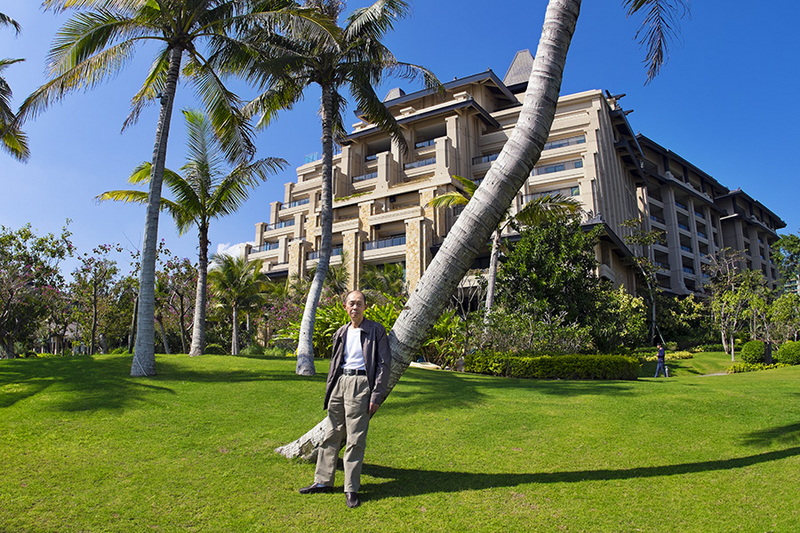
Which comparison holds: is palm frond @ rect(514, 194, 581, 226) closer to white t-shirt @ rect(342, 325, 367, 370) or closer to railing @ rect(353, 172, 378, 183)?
white t-shirt @ rect(342, 325, 367, 370)

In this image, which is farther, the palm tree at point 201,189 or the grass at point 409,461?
the palm tree at point 201,189

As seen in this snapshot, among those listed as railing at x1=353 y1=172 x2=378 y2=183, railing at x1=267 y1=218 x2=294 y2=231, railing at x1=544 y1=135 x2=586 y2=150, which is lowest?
railing at x1=267 y1=218 x2=294 y2=231

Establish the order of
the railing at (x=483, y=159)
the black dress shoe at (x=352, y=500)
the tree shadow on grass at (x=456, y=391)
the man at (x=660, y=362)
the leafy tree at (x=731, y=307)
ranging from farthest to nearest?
the railing at (x=483, y=159), the leafy tree at (x=731, y=307), the man at (x=660, y=362), the tree shadow on grass at (x=456, y=391), the black dress shoe at (x=352, y=500)

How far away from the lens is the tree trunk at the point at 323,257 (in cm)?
1277

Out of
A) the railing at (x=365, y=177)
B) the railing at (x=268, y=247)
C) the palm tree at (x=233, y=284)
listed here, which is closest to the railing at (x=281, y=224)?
the railing at (x=268, y=247)

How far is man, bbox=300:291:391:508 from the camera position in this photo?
4.84m

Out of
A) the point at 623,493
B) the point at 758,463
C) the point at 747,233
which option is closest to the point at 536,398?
the point at 758,463

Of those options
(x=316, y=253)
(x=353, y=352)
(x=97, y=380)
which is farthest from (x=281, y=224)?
(x=353, y=352)

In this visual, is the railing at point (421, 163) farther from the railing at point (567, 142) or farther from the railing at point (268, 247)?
the railing at point (268, 247)

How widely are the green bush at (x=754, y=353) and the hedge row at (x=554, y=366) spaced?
1256 centimetres

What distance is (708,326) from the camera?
39969mm

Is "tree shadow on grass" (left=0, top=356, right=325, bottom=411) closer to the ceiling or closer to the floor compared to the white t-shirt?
closer to the floor

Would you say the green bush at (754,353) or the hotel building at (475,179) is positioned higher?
the hotel building at (475,179)

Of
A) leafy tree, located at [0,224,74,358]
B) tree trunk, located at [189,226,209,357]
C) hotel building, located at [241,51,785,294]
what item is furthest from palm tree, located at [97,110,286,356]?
hotel building, located at [241,51,785,294]
